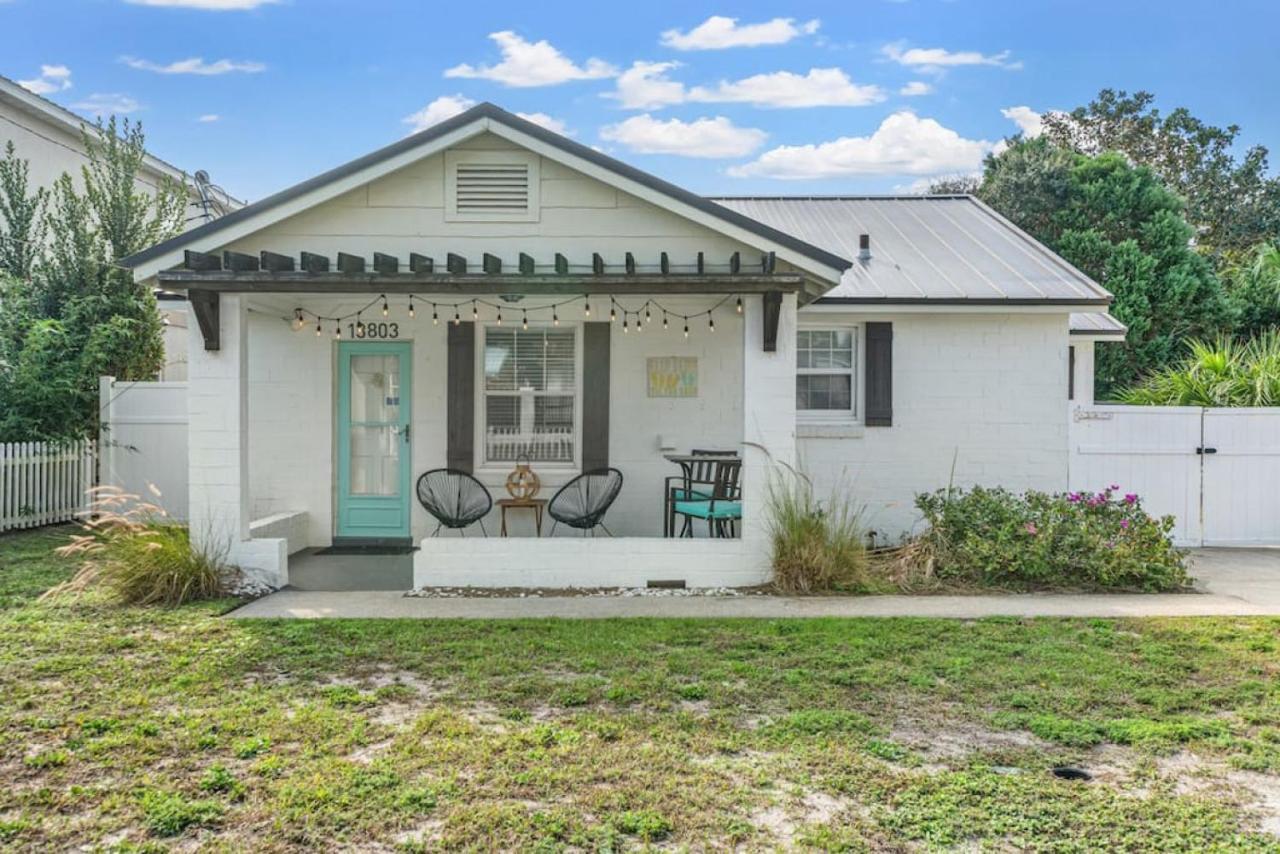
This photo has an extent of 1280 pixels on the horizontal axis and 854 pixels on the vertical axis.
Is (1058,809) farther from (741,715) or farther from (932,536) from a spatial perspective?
(932,536)

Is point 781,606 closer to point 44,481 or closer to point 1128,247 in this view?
point 44,481

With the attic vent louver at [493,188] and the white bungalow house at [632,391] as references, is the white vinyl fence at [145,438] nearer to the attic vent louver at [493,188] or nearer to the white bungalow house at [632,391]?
the white bungalow house at [632,391]

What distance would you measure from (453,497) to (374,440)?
134 centimetres

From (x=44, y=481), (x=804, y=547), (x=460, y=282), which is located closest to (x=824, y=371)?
(x=804, y=547)

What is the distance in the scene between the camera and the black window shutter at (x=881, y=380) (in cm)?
958

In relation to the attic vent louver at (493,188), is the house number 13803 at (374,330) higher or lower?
lower

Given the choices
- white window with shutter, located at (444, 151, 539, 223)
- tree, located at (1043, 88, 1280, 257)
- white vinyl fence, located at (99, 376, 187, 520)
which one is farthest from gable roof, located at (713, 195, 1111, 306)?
tree, located at (1043, 88, 1280, 257)

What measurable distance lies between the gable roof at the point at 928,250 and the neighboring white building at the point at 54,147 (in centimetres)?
918

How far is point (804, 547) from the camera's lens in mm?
7328

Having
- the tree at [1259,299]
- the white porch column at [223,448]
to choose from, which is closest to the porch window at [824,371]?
the white porch column at [223,448]

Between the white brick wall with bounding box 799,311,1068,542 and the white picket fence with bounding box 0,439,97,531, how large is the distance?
9.13m

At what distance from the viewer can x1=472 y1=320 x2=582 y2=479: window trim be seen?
9.46m

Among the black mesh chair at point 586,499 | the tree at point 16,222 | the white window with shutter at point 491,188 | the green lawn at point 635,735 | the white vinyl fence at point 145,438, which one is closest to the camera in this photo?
the green lawn at point 635,735

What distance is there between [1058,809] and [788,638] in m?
2.55
